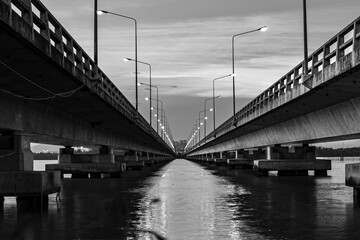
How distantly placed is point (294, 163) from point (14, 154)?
28321 millimetres

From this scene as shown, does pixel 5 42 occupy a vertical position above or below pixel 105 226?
above

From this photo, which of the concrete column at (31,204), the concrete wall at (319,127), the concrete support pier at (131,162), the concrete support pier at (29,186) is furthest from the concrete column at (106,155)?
the concrete column at (31,204)

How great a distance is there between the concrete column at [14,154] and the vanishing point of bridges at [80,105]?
36mm

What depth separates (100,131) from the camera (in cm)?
4306

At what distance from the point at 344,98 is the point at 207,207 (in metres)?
12.0

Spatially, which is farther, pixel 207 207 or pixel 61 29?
pixel 61 29

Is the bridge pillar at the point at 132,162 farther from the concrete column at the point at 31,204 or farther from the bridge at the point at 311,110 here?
the concrete column at the point at 31,204

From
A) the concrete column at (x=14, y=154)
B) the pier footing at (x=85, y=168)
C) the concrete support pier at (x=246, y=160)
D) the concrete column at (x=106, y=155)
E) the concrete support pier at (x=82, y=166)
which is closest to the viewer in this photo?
the concrete column at (x=14, y=154)

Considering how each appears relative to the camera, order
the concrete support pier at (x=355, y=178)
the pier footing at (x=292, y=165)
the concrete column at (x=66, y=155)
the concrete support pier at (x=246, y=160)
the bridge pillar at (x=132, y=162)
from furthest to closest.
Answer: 1. the bridge pillar at (x=132, y=162)
2. the concrete support pier at (x=246, y=160)
3. the pier footing at (x=292, y=165)
4. the concrete column at (x=66, y=155)
5. the concrete support pier at (x=355, y=178)

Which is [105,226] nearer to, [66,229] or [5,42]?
[66,229]

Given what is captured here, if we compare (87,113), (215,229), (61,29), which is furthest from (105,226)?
(87,113)

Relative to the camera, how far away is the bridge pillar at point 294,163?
145 feet

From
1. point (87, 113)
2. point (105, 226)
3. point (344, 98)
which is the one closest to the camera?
point (105, 226)

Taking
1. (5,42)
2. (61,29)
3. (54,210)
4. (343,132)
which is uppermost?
(61,29)
